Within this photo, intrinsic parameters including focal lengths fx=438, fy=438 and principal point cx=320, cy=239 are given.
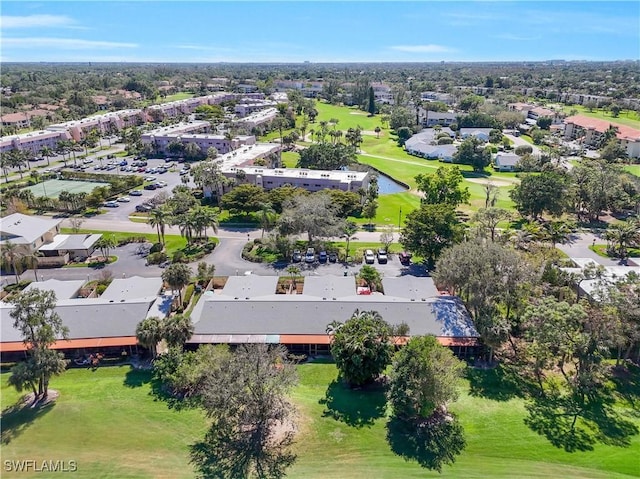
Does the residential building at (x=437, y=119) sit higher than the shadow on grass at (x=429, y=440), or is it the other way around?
the residential building at (x=437, y=119)

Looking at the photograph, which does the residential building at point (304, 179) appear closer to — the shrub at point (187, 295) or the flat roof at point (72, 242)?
the flat roof at point (72, 242)

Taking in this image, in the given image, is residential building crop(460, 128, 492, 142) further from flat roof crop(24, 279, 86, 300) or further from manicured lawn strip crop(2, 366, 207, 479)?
manicured lawn strip crop(2, 366, 207, 479)

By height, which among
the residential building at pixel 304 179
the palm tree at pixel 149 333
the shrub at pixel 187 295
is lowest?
the shrub at pixel 187 295

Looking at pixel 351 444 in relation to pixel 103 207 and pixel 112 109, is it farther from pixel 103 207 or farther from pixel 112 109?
pixel 112 109

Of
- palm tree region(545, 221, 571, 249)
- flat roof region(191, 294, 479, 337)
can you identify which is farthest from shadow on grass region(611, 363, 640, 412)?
palm tree region(545, 221, 571, 249)

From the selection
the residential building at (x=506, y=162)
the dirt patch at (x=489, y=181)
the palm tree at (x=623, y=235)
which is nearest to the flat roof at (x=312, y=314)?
the palm tree at (x=623, y=235)

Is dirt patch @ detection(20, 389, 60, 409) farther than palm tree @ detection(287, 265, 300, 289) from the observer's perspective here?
No
